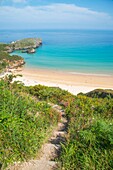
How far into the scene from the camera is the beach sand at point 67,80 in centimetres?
2539

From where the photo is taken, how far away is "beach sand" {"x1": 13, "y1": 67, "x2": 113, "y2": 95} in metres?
25.4

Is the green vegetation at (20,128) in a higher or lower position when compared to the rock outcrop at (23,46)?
lower

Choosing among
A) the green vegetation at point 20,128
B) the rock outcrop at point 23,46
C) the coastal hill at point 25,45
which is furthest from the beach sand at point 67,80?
the coastal hill at point 25,45

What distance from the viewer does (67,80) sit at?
28.2 m

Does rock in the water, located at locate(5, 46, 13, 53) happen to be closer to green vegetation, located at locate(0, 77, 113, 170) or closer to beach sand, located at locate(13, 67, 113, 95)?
beach sand, located at locate(13, 67, 113, 95)

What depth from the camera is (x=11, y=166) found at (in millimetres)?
3457

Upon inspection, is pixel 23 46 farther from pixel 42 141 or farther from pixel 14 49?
pixel 42 141

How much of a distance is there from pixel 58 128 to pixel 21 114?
1139 millimetres

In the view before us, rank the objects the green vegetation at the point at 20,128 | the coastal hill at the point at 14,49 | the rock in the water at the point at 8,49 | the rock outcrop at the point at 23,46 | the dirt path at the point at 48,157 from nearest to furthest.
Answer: the dirt path at the point at 48,157, the green vegetation at the point at 20,128, the coastal hill at the point at 14,49, the rock in the water at the point at 8,49, the rock outcrop at the point at 23,46

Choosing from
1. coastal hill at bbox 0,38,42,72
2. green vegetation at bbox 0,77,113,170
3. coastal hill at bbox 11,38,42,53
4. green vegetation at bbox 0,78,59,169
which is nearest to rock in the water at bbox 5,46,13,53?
coastal hill at bbox 0,38,42,72

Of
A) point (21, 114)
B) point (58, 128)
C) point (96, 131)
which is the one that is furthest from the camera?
point (58, 128)

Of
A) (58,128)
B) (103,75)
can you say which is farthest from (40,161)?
(103,75)

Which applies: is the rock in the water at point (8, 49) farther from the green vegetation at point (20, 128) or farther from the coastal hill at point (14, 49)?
the green vegetation at point (20, 128)

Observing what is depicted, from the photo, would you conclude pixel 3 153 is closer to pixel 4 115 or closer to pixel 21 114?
pixel 4 115
